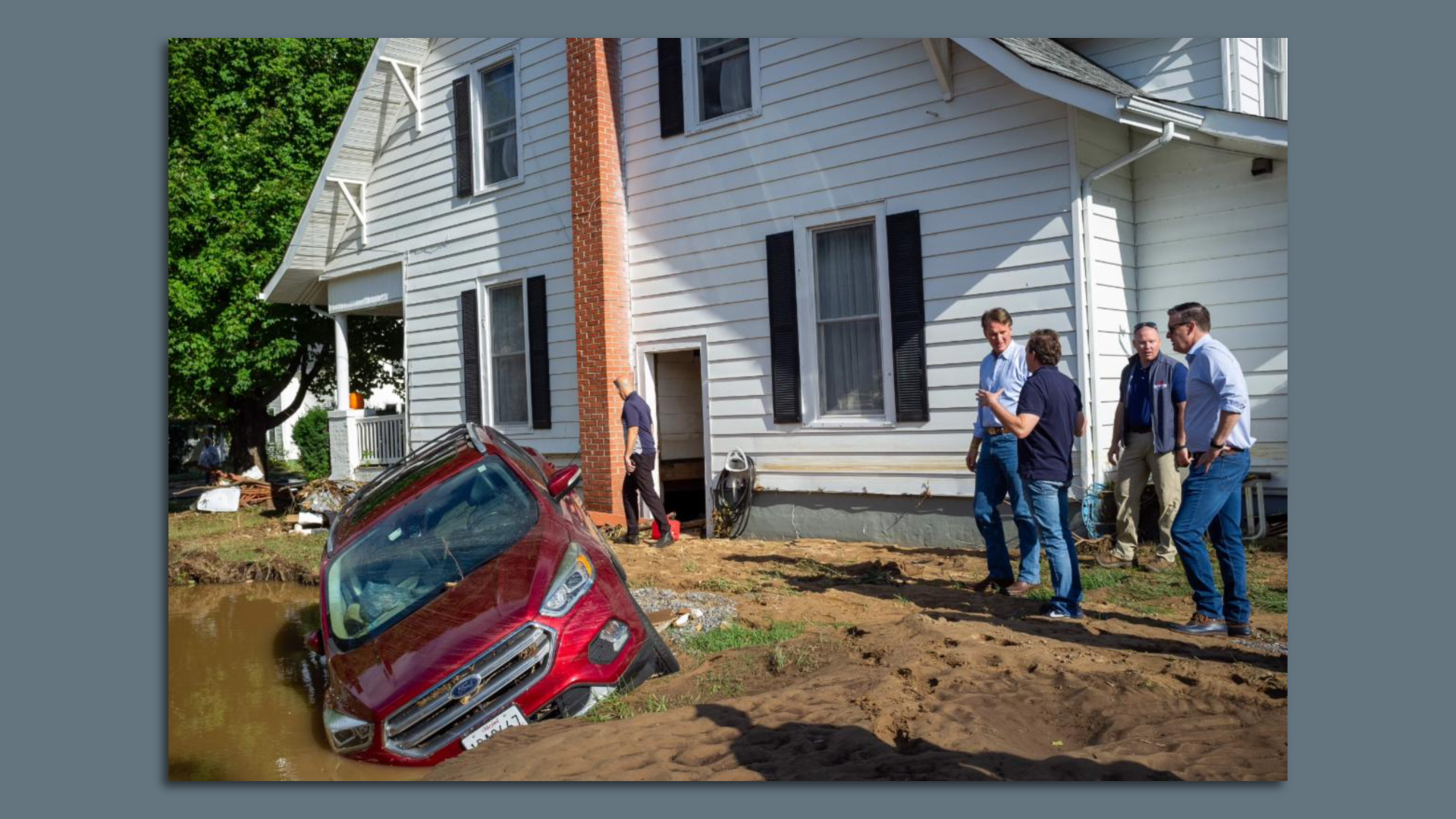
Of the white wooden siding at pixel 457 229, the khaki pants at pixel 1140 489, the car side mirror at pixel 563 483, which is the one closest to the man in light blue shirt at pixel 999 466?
the khaki pants at pixel 1140 489

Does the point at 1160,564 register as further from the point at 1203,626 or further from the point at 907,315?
the point at 907,315

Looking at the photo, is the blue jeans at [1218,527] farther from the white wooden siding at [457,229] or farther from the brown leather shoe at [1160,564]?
the white wooden siding at [457,229]

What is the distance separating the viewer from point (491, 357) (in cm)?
1466

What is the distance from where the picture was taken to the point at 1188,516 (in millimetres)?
6043

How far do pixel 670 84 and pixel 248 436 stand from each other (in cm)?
1154

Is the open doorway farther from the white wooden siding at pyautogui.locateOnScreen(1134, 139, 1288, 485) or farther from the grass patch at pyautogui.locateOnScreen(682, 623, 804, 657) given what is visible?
the grass patch at pyautogui.locateOnScreen(682, 623, 804, 657)

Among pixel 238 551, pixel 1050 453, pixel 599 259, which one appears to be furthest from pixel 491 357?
pixel 1050 453

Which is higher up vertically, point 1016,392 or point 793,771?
point 1016,392

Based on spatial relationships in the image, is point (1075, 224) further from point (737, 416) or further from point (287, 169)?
point (287, 169)

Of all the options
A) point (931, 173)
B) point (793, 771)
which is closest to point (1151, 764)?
point (793, 771)

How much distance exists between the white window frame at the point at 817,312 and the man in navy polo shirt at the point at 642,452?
1.59 m

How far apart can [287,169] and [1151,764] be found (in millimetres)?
18267

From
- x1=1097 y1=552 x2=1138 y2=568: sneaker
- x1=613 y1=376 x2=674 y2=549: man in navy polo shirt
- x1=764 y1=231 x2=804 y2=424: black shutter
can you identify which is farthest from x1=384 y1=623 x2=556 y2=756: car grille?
x1=764 y1=231 x2=804 y2=424: black shutter

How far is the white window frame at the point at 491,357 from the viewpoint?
14.0 meters
